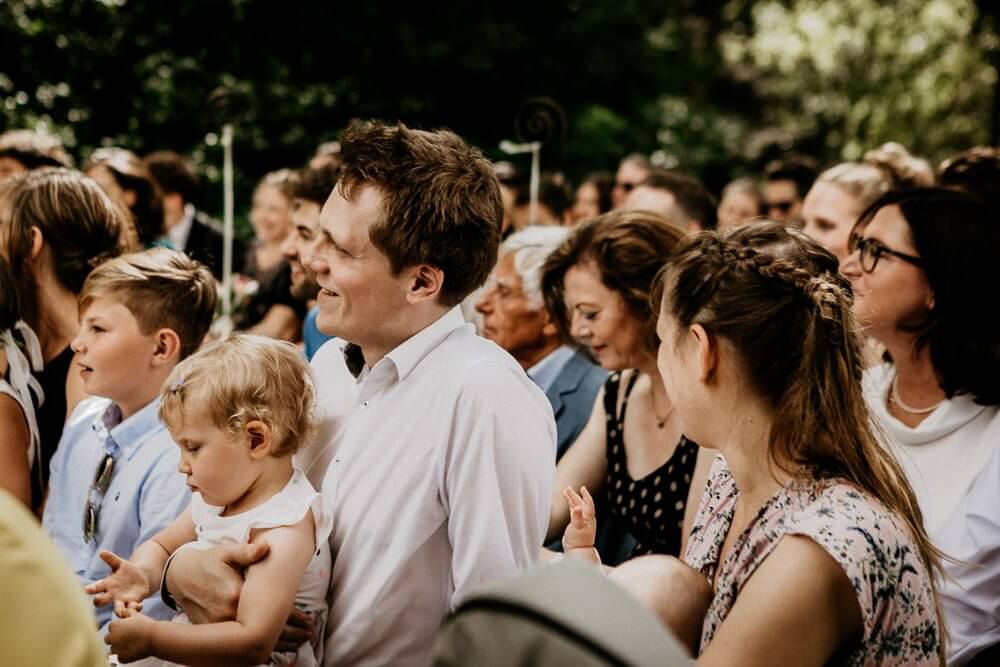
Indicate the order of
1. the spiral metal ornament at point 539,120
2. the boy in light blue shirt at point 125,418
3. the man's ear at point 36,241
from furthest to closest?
the spiral metal ornament at point 539,120, the man's ear at point 36,241, the boy in light blue shirt at point 125,418

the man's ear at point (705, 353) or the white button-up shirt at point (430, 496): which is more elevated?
the man's ear at point (705, 353)

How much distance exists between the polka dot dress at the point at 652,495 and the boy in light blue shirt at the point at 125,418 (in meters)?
1.38

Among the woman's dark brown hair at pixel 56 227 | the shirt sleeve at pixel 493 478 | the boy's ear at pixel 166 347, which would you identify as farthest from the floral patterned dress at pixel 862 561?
the woman's dark brown hair at pixel 56 227

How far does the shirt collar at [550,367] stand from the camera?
4.36 m

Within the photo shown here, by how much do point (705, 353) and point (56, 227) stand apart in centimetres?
265

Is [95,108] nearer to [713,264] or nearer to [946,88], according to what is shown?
[713,264]

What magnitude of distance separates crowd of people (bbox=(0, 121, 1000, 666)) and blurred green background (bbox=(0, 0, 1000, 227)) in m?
1.47

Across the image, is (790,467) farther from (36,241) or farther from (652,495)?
(36,241)

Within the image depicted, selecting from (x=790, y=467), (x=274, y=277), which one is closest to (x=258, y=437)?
(x=790, y=467)

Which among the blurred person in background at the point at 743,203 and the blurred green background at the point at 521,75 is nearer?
the blurred person in background at the point at 743,203

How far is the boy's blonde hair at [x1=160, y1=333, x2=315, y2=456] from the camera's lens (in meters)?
2.63

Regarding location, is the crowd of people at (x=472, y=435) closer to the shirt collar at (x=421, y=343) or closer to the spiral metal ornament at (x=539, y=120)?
the shirt collar at (x=421, y=343)

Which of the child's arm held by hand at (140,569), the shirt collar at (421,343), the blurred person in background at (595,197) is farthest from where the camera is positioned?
the blurred person in background at (595,197)

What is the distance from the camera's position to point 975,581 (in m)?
3.29
